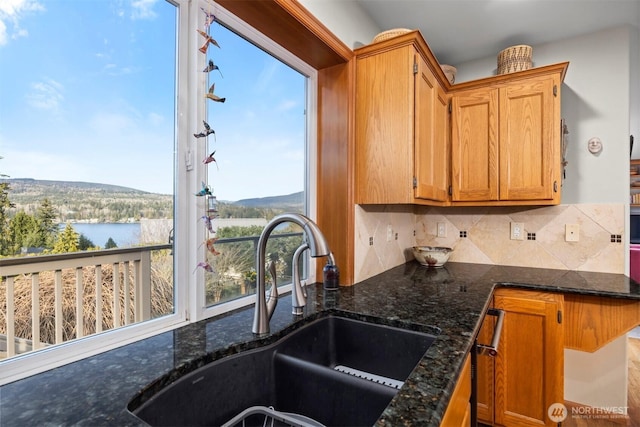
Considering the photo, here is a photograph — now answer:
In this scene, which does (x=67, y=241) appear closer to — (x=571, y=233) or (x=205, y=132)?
(x=205, y=132)

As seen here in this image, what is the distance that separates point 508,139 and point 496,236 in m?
0.74

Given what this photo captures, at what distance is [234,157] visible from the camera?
4.65 feet

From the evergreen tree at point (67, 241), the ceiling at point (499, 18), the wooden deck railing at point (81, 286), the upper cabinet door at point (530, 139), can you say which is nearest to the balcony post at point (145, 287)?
the wooden deck railing at point (81, 286)

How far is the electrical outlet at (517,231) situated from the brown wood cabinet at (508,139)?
350mm

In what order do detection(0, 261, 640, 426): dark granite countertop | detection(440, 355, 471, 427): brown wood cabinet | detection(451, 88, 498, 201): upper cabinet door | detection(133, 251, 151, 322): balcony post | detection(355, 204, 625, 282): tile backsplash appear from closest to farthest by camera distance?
detection(0, 261, 640, 426): dark granite countertop
detection(440, 355, 471, 427): brown wood cabinet
detection(133, 251, 151, 322): balcony post
detection(355, 204, 625, 282): tile backsplash
detection(451, 88, 498, 201): upper cabinet door

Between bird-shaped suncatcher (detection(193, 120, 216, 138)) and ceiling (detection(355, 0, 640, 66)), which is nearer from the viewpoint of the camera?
bird-shaped suncatcher (detection(193, 120, 216, 138))

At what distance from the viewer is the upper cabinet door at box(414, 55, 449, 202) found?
1.68 m

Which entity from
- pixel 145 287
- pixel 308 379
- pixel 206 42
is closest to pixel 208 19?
pixel 206 42

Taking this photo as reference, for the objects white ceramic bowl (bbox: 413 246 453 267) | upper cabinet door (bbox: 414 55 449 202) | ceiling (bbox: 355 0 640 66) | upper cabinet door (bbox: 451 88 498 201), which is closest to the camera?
upper cabinet door (bbox: 414 55 449 202)

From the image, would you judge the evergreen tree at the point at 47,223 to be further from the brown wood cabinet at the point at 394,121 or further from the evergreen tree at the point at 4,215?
the brown wood cabinet at the point at 394,121

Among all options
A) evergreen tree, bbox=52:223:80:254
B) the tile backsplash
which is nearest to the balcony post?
evergreen tree, bbox=52:223:80:254

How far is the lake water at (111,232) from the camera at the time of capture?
0.99 m

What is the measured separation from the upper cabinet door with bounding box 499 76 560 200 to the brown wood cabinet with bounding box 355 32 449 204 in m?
0.60

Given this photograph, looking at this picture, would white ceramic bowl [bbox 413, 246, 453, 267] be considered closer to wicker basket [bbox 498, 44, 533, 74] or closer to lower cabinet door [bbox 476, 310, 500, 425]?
lower cabinet door [bbox 476, 310, 500, 425]
